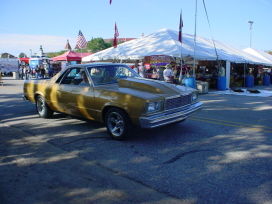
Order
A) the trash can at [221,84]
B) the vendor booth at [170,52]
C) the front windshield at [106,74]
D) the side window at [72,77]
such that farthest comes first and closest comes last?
the trash can at [221,84] → the vendor booth at [170,52] → the side window at [72,77] → the front windshield at [106,74]

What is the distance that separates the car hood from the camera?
5106mm

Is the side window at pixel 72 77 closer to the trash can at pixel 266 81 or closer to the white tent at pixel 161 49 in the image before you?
the white tent at pixel 161 49

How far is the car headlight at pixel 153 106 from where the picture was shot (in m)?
4.83

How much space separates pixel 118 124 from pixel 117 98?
56cm

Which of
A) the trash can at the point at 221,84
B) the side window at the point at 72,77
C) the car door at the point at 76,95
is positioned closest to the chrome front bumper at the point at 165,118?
the car door at the point at 76,95

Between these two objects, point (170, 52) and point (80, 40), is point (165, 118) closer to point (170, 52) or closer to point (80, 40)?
point (170, 52)

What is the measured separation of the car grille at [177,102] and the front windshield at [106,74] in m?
1.52

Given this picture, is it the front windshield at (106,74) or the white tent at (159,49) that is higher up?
the white tent at (159,49)

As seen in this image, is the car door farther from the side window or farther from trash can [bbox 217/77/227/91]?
trash can [bbox 217/77/227/91]

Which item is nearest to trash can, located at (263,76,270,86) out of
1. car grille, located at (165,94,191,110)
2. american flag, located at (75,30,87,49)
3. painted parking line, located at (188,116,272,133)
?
american flag, located at (75,30,87,49)

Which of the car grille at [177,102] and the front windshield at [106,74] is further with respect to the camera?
the front windshield at [106,74]

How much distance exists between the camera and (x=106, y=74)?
6.16 m

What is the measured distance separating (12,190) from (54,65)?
3556cm

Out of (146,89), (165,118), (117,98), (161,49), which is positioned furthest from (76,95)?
(161,49)
